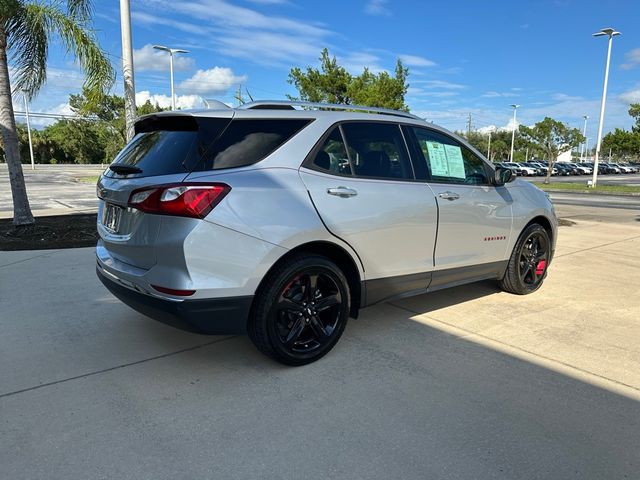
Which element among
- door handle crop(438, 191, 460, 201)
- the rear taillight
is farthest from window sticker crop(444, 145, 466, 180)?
the rear taillight

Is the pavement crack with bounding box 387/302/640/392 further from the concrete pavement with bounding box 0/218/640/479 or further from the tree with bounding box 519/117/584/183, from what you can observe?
the tree with bounding box 519/117/584/183

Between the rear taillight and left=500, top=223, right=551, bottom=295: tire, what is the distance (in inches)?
135

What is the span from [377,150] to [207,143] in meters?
1.42

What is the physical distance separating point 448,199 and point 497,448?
7.25 ft

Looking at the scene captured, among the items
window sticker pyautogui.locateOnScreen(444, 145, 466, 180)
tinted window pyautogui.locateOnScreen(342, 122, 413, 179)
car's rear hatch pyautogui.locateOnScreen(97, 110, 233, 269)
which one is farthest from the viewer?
window sticker pyautogui.locateOnScreen(444, 145, 466, 180)

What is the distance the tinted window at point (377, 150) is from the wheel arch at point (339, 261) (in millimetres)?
623

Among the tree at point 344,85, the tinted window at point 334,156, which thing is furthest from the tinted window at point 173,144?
the tree at point 344,85

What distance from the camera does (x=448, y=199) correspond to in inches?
165

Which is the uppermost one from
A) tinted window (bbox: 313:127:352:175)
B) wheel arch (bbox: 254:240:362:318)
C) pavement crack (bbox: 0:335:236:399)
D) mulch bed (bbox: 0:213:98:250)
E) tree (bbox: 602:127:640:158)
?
tree (bbox: 602:127:640:158)

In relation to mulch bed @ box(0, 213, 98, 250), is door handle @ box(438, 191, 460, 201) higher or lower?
higher

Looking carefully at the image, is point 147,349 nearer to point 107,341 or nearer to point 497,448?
point 107,341

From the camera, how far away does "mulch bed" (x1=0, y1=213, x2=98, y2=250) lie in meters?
7.61

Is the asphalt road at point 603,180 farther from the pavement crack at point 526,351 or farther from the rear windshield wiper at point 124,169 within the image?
the rear windshield wiper at point 124,169

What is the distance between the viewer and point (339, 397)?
307cm
